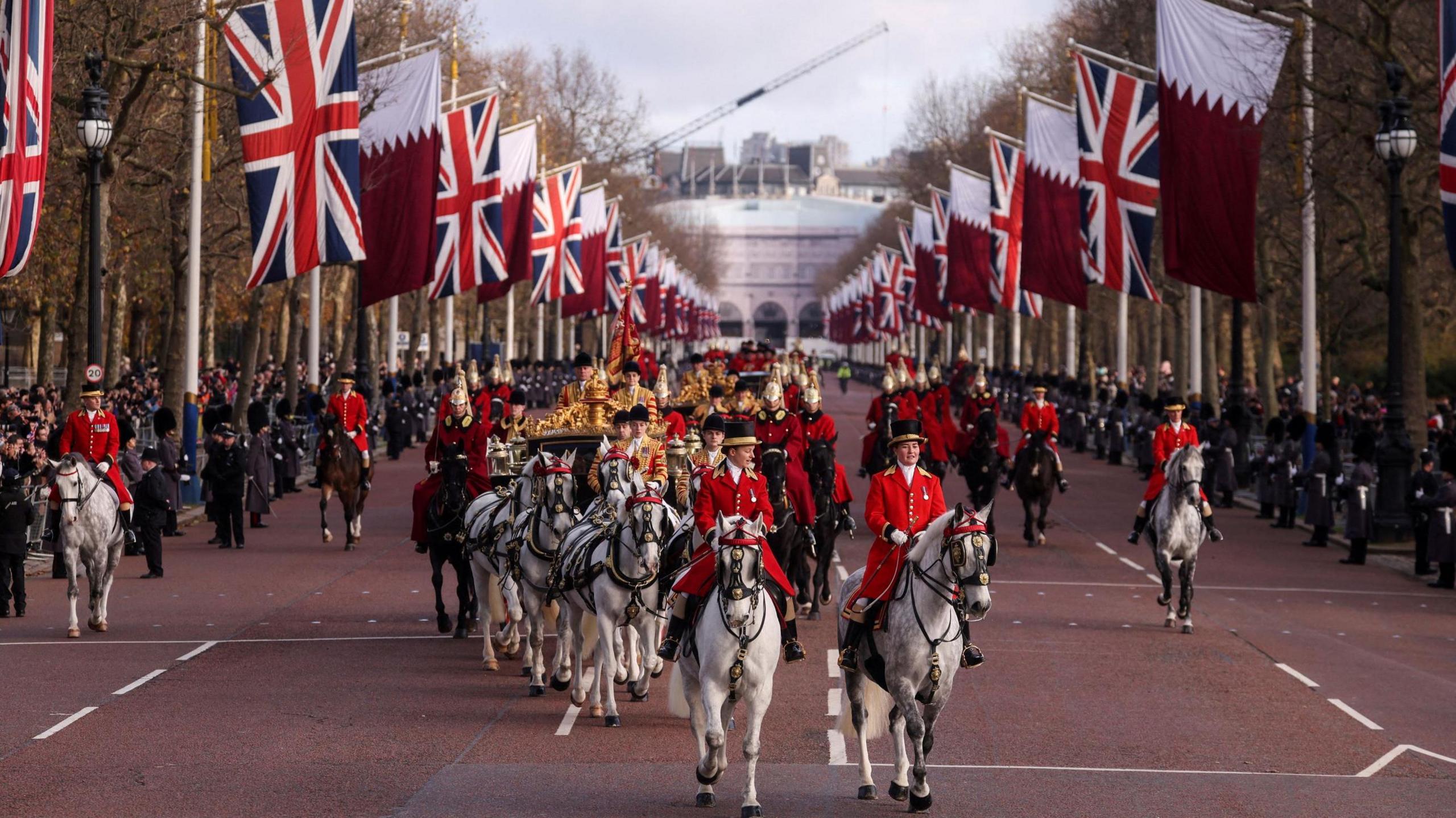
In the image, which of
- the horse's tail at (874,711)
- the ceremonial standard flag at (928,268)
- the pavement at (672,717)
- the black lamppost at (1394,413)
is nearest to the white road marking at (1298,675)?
the pavement at (672,717)

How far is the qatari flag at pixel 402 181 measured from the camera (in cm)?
3225

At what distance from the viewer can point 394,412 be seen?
4453 centimetres

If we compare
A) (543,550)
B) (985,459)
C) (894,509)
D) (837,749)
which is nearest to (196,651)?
(543,550)

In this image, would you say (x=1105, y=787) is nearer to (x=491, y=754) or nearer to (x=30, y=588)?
(x=491, y=754)

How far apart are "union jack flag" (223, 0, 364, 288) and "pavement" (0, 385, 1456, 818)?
574 centimetres

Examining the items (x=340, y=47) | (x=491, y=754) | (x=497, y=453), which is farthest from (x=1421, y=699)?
(x=340, y=47)

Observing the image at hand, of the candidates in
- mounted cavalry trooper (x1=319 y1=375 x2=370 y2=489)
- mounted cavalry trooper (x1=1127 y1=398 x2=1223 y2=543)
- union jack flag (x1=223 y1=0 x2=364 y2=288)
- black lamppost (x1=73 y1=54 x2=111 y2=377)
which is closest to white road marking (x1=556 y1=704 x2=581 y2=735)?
mounted cavalry trooper (x1=1127 y1=398 x2=1223 y2=543)

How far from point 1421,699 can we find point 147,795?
9784 millimetres

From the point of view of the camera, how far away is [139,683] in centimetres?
1523

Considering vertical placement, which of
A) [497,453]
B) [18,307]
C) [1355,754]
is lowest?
[1355,754]

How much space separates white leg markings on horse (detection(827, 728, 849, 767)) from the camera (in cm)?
1254

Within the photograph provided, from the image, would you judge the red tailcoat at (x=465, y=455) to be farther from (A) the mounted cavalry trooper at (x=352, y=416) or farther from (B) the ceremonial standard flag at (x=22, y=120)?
(A) the mounted cavalry trooper at (x=352, y=416)

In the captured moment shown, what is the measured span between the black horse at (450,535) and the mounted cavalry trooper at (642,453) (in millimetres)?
1966

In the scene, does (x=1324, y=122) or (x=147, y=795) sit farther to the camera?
(x=1324, y=122)
